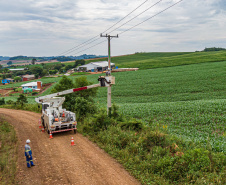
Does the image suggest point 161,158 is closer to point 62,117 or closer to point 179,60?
point 62,117

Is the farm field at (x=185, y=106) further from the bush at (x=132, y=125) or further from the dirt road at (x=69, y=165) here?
the dirt road at (x=69, y=165)

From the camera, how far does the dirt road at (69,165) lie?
29.9 feet

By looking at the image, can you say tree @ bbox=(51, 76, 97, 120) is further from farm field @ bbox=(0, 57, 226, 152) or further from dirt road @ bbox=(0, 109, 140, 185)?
dirt road @ bbox=(0, 109, 140, 185)

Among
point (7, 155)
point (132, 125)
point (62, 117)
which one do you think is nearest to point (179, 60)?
point (132, 125)

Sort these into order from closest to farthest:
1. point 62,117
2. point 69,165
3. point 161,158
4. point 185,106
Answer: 1. point 161,158
2. point 69,165
3. point 62,117
4. point 185,106

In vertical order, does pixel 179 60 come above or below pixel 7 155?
above

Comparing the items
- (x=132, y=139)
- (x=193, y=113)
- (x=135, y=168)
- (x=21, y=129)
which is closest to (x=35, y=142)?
(x=21, y=129)

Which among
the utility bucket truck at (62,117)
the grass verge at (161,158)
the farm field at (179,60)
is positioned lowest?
the grass verge at (161,158)

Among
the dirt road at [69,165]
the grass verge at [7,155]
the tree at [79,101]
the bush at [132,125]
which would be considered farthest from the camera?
the tree at [79,101]

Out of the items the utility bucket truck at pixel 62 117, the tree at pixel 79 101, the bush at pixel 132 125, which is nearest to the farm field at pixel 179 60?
the tree at pixel 79 101

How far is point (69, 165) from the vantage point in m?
10.5

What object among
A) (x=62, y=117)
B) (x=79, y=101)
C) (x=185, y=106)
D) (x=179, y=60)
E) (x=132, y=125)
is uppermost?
(x=179, y=60)

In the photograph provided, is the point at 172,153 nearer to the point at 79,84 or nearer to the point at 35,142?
the point at 35,142

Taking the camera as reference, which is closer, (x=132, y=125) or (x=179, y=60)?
(x=132, y=125)
